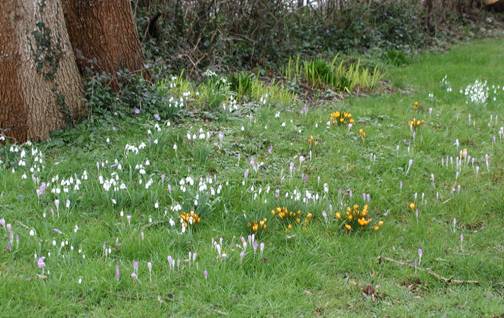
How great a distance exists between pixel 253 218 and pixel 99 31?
3524 millimetres

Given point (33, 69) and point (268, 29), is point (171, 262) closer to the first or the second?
point (33, 69)

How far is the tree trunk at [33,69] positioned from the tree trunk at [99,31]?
0.63 meters

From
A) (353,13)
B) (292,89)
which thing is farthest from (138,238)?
(353,13)

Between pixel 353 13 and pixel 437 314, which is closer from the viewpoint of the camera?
pixel 437 314

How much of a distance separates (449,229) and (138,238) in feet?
7.66

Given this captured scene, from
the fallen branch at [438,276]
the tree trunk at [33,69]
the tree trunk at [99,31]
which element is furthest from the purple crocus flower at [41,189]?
the fallen branch at [438,276]

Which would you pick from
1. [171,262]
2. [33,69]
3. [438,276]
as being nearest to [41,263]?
[171,262]

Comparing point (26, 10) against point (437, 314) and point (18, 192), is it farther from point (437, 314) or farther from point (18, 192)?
point (437, 314)

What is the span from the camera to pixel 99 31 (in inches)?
285

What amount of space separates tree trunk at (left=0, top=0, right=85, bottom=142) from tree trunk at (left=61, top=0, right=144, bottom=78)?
0.63m

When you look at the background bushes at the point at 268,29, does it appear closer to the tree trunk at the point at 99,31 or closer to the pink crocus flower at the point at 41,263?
the tree trunk at the point at 99,31

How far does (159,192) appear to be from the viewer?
5.24 metres

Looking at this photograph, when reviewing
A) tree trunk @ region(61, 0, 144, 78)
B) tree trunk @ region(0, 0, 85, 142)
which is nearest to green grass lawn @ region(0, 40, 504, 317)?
tree trunk @ region(0, 0, 85, 142)

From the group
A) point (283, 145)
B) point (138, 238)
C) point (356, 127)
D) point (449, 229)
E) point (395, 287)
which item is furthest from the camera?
point (356, 127)
